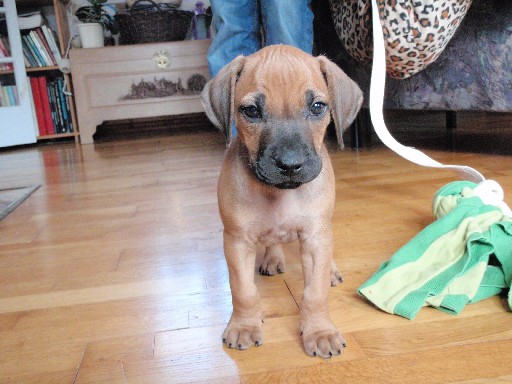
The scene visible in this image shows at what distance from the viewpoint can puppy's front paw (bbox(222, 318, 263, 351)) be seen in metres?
1.24

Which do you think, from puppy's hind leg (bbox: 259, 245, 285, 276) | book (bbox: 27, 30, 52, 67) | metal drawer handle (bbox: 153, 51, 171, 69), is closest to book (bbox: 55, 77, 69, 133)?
book (bbox: 27, 30, 52, 67)

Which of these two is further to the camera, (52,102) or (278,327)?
(52,102)

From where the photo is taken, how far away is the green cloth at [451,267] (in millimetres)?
1326

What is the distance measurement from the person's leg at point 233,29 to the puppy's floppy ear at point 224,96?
1150 mm

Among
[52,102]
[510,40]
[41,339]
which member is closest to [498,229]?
[41,339]

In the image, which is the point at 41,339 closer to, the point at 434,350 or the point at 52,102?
the point at 434,350

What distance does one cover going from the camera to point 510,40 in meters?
2.49

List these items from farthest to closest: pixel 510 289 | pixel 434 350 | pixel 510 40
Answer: pixel 510 40 → pixel 510 289 → pixel 434 350

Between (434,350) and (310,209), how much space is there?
415 mm

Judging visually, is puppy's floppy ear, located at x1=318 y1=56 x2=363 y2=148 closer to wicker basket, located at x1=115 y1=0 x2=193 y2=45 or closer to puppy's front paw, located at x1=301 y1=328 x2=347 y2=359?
puppy's front paw, located at x1=301 y1=328 x2=347 y2=359

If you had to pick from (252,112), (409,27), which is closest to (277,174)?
(252,112)

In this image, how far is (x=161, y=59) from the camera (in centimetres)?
481

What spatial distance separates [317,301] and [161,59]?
12.9 ft

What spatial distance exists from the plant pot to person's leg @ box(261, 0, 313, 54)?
2.86 m
